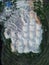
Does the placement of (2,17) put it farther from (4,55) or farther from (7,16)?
(4,55)

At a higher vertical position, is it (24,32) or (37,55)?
(24,32)

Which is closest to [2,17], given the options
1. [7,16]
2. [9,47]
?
[7,16]

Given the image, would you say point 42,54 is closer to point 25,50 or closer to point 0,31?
point 25,50

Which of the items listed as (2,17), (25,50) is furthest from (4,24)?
(25,50)

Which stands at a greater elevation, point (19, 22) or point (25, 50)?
point (19, 22)
